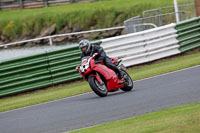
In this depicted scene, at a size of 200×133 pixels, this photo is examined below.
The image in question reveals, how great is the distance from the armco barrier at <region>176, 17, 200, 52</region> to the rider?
7.00m

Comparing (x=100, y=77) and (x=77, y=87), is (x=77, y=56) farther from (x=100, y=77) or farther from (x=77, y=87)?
(x=100, y=77)

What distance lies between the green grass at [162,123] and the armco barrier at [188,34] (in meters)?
10.7

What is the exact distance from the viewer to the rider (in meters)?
13.4

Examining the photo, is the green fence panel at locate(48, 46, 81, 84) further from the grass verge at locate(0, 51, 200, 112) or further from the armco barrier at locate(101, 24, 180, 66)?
the armco barrier at locate(101, 24, 180, 66)

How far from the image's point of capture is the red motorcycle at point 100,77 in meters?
13.3

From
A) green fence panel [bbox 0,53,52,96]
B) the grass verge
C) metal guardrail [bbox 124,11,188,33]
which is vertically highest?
metal guardrail [bbox 124,11,188,33]

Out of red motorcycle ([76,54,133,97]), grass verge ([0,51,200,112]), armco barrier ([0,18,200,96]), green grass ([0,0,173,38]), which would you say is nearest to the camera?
red motorcycle ([76,54,133,97])

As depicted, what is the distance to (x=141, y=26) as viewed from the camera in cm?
2291

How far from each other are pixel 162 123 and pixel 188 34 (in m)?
12.6

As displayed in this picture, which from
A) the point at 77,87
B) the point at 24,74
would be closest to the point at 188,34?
the point at 77,87

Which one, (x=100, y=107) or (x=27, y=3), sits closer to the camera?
(x=100, y=107)

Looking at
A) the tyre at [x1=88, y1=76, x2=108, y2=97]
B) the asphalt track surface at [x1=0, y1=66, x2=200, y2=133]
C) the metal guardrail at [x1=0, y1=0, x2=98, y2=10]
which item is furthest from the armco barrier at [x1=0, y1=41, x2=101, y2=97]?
the metal guardrail at [x1=0, y1=0, x2=98, y2=10]

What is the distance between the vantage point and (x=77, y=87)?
55.6ft

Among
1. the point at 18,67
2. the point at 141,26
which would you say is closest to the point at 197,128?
the point at 18,67
